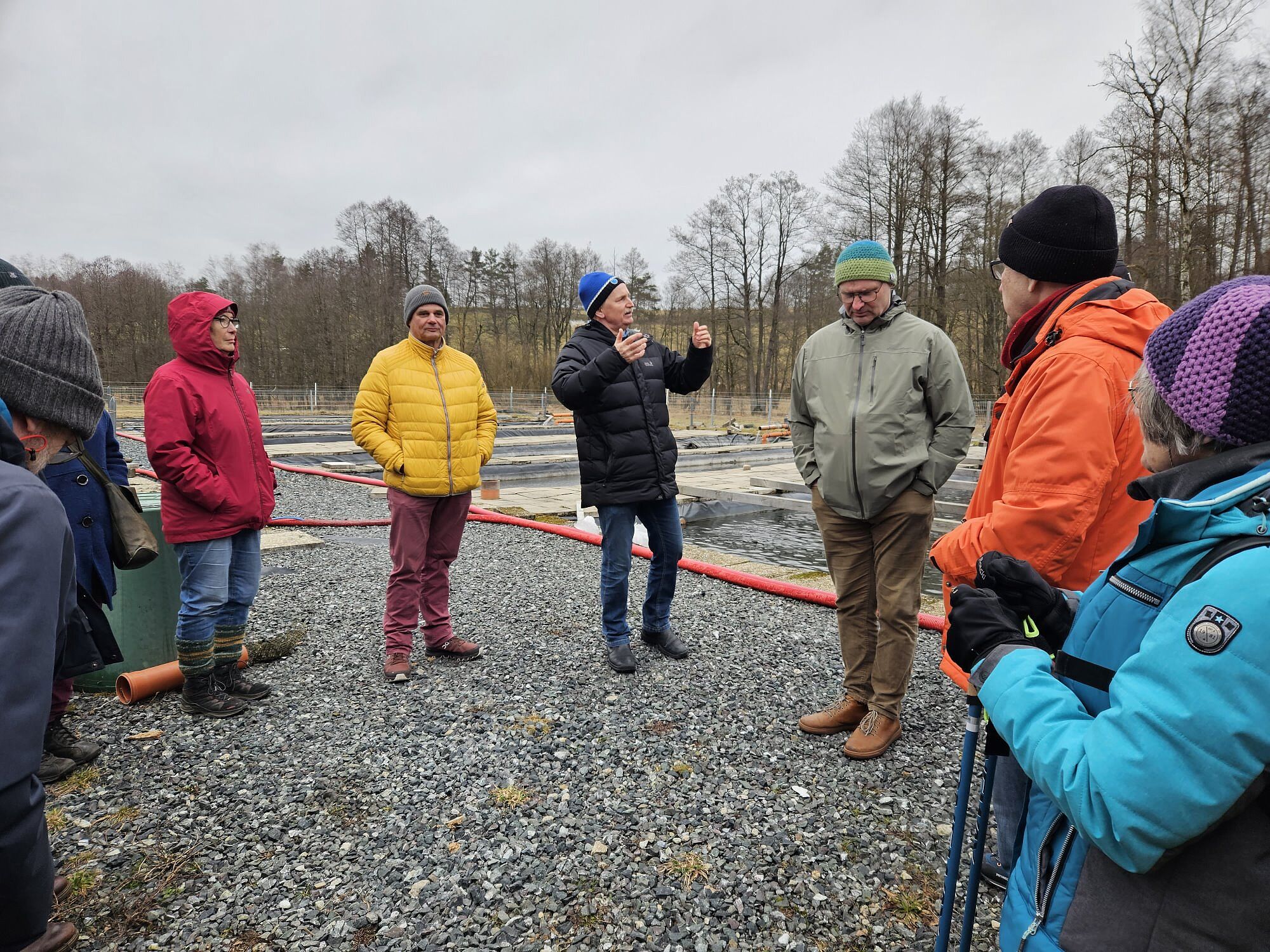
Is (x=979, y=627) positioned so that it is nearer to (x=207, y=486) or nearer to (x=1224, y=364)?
(x=1224, y=364)

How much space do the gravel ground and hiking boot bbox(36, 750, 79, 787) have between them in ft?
0.25

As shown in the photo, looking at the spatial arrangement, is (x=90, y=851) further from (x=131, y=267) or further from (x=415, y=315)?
(x=131, y=267)

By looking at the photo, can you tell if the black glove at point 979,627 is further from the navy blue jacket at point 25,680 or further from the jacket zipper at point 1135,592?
the navy blue jacket at point 25,680

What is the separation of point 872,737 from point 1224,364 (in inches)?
92.0

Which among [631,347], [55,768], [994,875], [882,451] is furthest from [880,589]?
[55,768]

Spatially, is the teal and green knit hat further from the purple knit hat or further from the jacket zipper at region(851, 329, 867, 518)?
the purple knit hat

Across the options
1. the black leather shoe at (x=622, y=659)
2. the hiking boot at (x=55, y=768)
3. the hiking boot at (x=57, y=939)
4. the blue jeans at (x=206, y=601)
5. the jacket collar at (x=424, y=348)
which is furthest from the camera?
the jacket collar at (x=424, y=348)

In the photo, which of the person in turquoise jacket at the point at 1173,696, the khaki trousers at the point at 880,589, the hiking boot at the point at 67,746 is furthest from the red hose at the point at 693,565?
the hiking boot at the point at 67,746

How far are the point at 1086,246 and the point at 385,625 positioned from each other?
364cm

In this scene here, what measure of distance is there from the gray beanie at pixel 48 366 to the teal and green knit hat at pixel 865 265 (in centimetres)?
269

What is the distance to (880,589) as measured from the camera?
10.1ft

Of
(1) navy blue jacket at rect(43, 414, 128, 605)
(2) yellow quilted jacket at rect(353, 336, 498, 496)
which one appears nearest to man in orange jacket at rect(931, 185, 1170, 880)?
(2) yellow quilted jacket at rect(353, 336, 498, 496)

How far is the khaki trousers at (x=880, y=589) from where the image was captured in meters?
3.00

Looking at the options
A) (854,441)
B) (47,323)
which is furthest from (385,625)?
(854,441)
